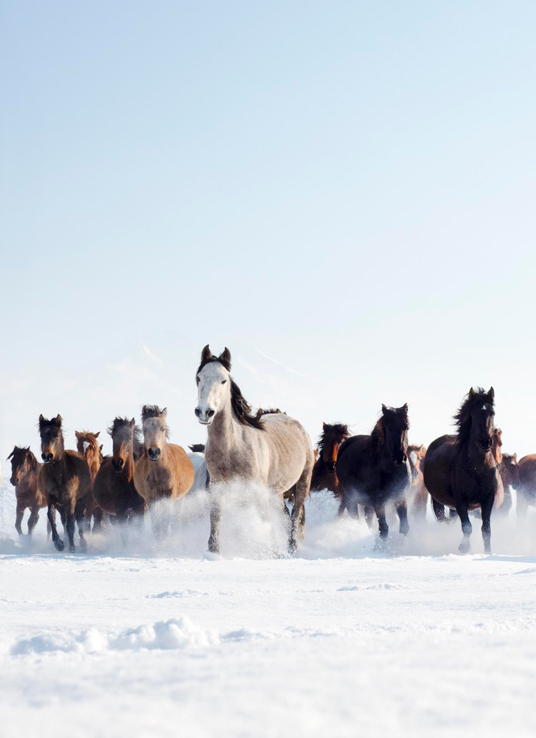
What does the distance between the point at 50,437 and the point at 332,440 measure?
16.4 ft

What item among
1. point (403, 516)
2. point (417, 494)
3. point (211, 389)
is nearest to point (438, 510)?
point (403, 516)

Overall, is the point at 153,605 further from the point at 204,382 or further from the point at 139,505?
the point at 139,505

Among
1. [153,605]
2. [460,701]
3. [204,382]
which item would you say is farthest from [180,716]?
[204,382]

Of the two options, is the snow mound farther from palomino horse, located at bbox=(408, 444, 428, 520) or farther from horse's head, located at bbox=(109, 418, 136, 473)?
palomino horse, located at bbox=(408, 444, 428, 520)

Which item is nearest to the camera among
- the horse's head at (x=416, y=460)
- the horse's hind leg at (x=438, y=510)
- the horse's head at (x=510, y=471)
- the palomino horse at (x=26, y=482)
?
the horse's hind leg at (x=438, y=510)

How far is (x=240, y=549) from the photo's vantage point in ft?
31.0

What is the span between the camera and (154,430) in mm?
11141

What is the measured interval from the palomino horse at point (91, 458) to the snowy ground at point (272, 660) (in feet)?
31.6

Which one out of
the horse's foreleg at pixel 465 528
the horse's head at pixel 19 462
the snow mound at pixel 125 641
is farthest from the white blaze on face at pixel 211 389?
the horse's head at pixel 19 462

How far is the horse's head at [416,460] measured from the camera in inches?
598

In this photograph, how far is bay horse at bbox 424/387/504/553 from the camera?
1066 centimetres

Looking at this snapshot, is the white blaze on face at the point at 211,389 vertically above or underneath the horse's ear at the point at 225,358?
underneath

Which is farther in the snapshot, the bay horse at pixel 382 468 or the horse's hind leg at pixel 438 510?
the horse's hind leg at pixel 438 510

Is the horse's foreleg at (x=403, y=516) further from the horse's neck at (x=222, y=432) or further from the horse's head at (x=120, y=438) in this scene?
the horse's head at (x=120, y=438)
